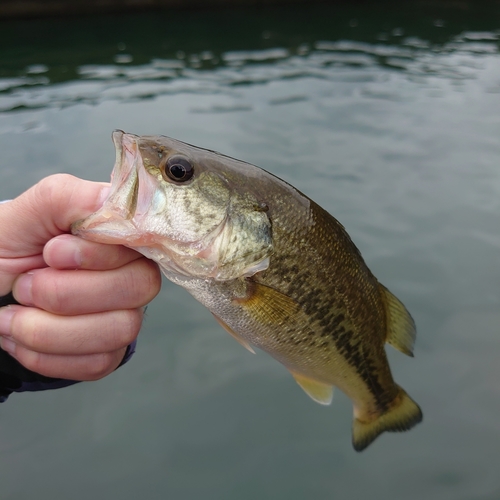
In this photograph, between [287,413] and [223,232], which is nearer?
[223,232]

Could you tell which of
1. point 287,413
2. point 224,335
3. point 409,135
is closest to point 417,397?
point 287,413

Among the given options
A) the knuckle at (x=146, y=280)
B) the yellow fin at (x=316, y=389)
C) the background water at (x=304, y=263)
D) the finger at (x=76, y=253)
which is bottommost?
the background water at (x=304, y=263)

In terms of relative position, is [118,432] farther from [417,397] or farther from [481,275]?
[481,275]

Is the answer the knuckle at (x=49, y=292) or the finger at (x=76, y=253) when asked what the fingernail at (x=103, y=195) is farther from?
the knuckle at (x=49, y=292)

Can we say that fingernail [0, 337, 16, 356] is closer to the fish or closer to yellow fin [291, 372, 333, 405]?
the fish

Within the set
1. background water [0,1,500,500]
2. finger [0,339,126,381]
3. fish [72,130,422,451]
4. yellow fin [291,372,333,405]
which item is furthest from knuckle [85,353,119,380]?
background water [0,1,500,500]

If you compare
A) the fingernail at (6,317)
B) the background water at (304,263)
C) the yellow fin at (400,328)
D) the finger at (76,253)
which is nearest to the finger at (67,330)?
the fingernail at (6,317)

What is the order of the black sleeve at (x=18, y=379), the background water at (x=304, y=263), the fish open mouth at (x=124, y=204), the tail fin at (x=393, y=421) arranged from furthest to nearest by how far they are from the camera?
1. the background water at (x=304, y=263)
2. the tail fin at (x=393, y=421)
3. the black sleeve at (x=18, y=379)
4. the fish open mouth at (x=124, y=204)
